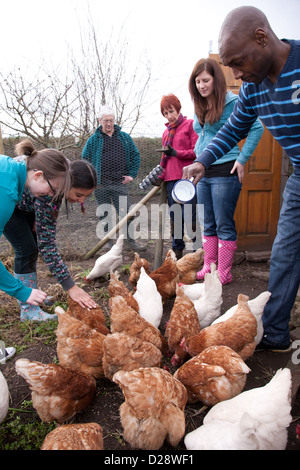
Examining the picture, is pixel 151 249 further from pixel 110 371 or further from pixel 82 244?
pixel 110 371

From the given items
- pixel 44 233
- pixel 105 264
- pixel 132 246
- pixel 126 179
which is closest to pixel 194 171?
pixel 44 233

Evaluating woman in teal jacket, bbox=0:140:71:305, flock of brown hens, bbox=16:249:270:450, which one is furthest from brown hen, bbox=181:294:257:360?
woman in teal jacket, bbox=0:140:71:305

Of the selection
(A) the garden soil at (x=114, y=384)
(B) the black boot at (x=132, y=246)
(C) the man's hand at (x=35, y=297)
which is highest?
(C) the man's hand at (x=35, y=297)

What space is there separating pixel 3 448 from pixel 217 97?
8.31 feet

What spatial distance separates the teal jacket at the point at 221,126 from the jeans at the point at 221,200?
163mm

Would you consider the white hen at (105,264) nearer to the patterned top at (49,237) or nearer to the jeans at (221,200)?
the jeans at (221,200)

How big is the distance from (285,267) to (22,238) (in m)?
1.67

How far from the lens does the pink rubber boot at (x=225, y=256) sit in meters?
2.57

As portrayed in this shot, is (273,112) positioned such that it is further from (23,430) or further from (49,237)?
(23,430)

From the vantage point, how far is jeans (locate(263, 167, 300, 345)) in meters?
1.53

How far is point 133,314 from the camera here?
1.74 meters

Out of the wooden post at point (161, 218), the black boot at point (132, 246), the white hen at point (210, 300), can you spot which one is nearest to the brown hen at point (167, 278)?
the white hen at point (210, 300)

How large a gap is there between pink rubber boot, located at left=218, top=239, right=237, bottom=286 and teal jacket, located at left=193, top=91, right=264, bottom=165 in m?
0.67

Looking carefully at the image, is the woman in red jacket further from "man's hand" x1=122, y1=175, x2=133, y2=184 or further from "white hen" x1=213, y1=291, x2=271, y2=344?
"white hen" x1=213, y1=291, x2=271, y2=344
